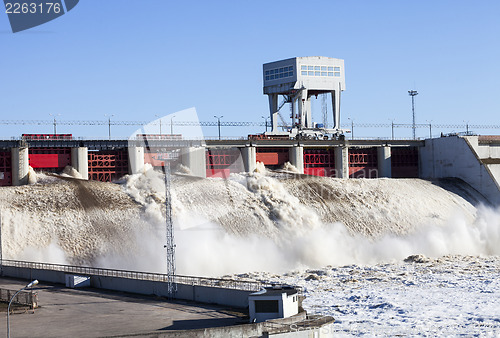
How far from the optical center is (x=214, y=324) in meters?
35.7

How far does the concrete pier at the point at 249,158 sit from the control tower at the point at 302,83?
1244 centimetres

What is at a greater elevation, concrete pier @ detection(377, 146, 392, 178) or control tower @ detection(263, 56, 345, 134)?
control tower @ detection(263, 56, 345, 134)

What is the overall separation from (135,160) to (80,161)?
703 centimetres

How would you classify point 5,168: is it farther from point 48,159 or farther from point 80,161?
point 80,161

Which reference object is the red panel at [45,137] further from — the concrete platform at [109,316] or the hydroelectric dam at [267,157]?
the concrete platform at [109,316]

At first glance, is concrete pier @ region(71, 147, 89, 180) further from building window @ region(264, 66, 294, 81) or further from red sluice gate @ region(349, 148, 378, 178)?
red sluice gate @ region(349, 148, 378, 178)

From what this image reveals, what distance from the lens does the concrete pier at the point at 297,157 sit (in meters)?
99.7

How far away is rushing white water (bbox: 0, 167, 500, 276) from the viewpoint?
2640 inches

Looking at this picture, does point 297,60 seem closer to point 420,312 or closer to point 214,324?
point 420,312

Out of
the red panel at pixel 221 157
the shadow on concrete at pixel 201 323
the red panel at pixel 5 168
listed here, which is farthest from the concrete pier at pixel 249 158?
the shadow on concrete at pixel 201 323

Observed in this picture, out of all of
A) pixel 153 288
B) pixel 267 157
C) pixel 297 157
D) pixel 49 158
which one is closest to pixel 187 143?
pixel 267 157

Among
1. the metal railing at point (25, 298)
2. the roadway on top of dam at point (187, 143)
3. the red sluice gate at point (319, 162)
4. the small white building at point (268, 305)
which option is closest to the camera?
the small white building at point (268, 305)

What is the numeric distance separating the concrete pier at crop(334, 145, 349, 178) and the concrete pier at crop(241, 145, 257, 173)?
15.5 metres

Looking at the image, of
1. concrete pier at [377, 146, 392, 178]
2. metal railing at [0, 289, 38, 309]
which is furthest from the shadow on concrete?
concrete pier at [377, 146, 392, 178]
